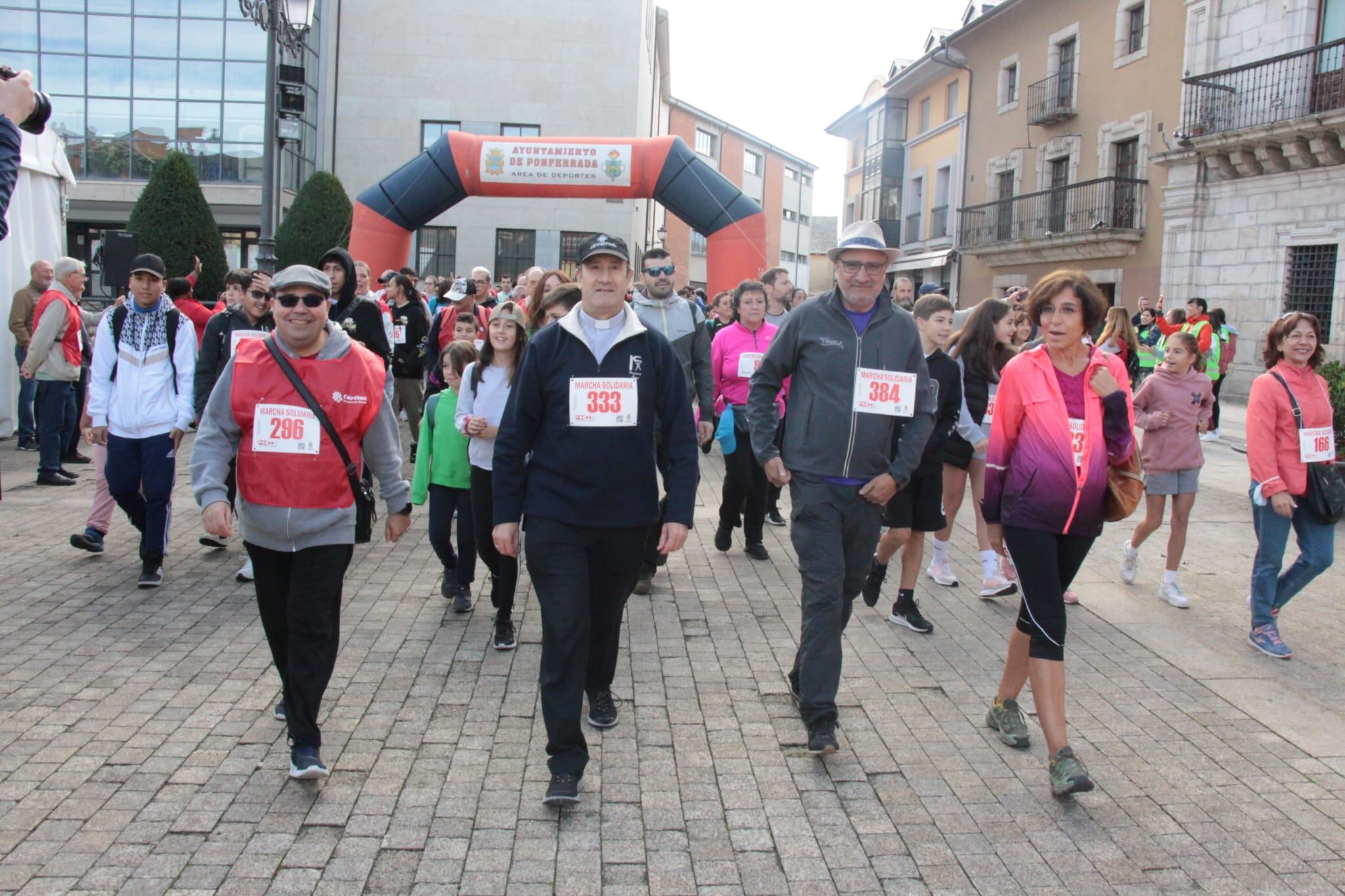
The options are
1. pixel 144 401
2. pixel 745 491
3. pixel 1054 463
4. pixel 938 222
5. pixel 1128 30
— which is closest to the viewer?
pixel 1054 463

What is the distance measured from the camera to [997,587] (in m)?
7.02

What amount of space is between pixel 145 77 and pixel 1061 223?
84.0 feet

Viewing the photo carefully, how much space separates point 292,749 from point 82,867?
81 centimetres

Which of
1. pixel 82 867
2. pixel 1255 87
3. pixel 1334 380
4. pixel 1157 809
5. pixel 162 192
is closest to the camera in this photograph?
pixel 82 867

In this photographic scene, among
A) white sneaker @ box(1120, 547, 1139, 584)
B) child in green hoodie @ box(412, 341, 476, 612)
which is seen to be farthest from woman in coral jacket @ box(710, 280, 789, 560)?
white sneaker @ box(1120, 547, 1139, 584)

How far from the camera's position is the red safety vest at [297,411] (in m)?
4.01

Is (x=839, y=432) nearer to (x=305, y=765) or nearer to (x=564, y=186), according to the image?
(x=305, y=765)

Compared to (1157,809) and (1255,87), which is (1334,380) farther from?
→ (1255,87)

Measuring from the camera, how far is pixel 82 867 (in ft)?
11.0

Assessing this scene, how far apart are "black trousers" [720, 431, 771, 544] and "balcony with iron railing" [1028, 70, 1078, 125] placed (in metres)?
24.7

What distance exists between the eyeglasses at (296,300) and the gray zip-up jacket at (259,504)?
189 millimetres

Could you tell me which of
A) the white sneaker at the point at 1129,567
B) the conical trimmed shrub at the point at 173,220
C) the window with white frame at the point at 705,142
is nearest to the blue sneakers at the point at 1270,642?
the white sneaker at the point at 1129,567

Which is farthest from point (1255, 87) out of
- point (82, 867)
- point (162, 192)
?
point (82, 867)

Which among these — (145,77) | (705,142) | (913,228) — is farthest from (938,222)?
(705,142)
